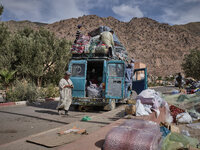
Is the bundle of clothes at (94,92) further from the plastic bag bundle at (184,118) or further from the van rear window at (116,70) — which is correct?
the plastic bag bundle at (184,118)

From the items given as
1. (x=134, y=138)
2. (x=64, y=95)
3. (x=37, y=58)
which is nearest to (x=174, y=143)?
(x=134, y=138)

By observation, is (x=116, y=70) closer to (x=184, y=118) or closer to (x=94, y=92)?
(x=94, y=92)

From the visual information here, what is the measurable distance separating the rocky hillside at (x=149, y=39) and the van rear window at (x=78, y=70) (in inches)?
2817

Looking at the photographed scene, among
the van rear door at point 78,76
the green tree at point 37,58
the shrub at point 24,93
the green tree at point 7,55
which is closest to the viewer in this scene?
the van rear door at point 78,76

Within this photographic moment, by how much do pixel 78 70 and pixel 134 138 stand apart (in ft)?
22.2

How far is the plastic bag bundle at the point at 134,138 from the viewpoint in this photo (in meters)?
2.89

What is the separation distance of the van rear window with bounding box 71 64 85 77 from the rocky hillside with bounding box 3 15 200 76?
71.5 m

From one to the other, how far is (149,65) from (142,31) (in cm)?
2691

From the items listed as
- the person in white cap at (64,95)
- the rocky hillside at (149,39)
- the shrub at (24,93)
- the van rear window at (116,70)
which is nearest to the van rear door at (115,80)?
the van rear window at (116,70)

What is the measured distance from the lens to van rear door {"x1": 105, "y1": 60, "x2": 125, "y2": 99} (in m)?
8.94

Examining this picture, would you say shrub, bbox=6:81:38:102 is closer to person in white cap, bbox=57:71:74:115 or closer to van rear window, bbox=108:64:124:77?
person in white cap, bbox=57:71:74:115

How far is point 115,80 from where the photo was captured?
8.98 metres

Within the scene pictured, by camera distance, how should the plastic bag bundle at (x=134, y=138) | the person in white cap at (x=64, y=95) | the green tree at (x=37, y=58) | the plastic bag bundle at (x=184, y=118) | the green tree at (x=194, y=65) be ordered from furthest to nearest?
the green tree at (x=194, y=65) → the green tree at (x=37, y=58) → the person in white cap at (x=64, y=95) → the plastic bag bundle at (x=184, y=118) → the plastic bag bundle at (x=134, y=138)

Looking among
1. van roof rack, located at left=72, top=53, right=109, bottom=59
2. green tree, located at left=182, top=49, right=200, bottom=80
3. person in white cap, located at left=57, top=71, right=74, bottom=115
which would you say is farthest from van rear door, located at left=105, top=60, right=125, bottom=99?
green tree, located at left=182, top=49, right=200, bottom=80
